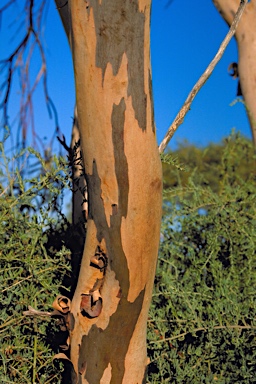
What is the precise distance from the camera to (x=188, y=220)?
11.9 ft

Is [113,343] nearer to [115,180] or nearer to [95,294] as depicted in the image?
[95,294]

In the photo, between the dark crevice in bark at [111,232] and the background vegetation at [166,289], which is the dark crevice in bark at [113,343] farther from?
the background vegetation at [166,289]

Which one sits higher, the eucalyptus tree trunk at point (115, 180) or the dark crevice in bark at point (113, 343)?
the eucalyptus tree trunk at point (115, 180)

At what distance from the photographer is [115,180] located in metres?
2.17

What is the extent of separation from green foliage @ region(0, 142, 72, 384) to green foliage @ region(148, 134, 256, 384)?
21.8 inches

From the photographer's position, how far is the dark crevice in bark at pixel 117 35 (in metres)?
2.11

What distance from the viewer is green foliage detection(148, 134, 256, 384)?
9.79ft

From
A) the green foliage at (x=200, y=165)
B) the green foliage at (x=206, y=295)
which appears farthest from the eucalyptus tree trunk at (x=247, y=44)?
the green foliage at (x=206, y=295)

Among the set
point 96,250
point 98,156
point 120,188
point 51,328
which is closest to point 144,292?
point 96,250

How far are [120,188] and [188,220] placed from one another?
1536 mm

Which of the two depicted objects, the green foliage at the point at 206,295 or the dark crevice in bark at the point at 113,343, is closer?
the dark crevice in bark at the point at 113,343

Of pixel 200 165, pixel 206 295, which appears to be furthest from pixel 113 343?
pixel 200 165

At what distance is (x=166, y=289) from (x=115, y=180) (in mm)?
1164

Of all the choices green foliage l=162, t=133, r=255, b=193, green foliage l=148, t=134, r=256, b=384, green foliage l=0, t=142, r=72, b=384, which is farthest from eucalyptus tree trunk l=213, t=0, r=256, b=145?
green foliage l=0, t=142, r=72, b=384
